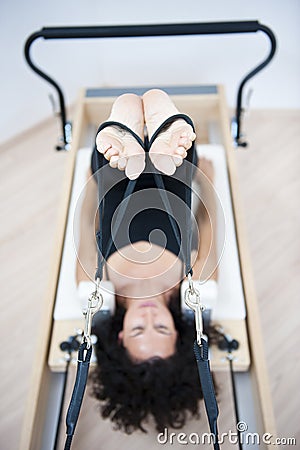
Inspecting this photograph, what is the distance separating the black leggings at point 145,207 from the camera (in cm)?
98

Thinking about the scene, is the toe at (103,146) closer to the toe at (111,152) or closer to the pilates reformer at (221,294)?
the toe at (111,152)

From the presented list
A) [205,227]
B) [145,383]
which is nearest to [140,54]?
[205,227]

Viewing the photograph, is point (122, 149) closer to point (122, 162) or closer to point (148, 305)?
point (122, 162)

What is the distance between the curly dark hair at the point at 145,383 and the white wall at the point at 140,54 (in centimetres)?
128

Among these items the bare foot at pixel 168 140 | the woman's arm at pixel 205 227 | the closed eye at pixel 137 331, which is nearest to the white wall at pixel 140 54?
the woman's arm at pixel 205 227

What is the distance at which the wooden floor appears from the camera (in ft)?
5.19

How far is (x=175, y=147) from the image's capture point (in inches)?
35.8

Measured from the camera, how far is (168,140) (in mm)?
924

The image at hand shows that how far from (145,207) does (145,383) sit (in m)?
0.49

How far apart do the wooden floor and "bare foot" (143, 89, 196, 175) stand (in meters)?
0.85

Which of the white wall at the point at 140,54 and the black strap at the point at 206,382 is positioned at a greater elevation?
the white wall at the point at 140,54

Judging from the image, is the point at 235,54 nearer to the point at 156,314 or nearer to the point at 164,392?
the point at 156,314

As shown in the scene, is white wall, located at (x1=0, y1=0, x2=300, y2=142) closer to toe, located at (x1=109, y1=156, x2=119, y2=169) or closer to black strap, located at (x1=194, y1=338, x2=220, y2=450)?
toe, located at (x1=109, y1=156, x2=119, y2=169)

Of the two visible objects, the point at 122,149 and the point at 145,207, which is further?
the point at 145,207
